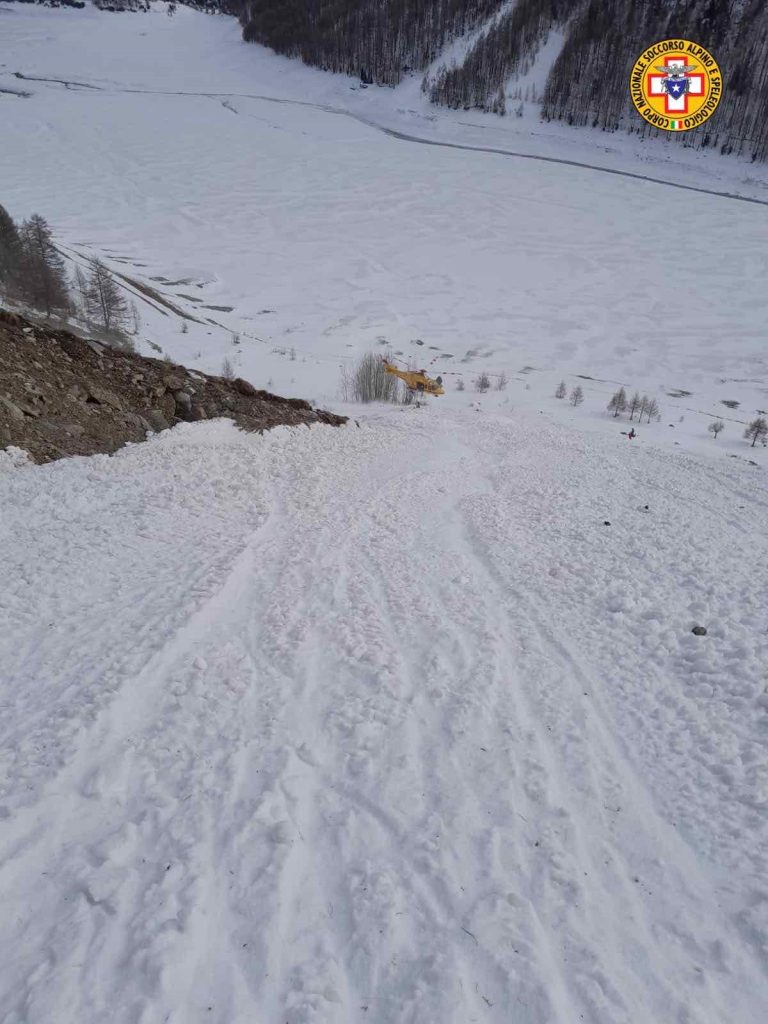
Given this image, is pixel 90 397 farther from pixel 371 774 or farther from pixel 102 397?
pixel 371 774

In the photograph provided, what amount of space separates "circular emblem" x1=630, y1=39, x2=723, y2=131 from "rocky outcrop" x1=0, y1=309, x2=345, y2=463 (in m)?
84.9

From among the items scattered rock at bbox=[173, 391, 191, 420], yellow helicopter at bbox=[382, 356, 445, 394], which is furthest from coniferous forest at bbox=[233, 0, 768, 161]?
scattered rock at bbox=[173, 391, 191, 420]

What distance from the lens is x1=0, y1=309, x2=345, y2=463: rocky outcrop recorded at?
29.3 feet

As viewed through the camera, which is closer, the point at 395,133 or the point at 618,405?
the point at 618,405

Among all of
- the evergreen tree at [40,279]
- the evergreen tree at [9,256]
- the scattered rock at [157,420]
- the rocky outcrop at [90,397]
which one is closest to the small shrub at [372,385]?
the rocky outcrop at [90,397]

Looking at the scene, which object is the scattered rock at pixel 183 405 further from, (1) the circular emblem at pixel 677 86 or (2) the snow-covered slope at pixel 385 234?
(1) the circular emblem at pixel 677 86

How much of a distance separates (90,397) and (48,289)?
640 inches

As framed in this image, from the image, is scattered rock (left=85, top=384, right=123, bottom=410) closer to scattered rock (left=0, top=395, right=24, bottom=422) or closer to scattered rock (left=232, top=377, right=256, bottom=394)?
scattered rock (left=0, top=395, right=24, bottom=422)

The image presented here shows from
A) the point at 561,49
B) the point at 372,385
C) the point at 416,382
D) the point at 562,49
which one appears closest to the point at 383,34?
the point at 561,49

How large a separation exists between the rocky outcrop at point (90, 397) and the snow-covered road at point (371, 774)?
4.61 feet

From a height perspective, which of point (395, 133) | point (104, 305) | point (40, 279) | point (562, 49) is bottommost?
point (104, 305)

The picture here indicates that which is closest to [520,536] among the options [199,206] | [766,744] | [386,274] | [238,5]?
[766,744]

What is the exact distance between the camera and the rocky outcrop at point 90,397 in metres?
8.95

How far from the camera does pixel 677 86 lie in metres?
68.8
